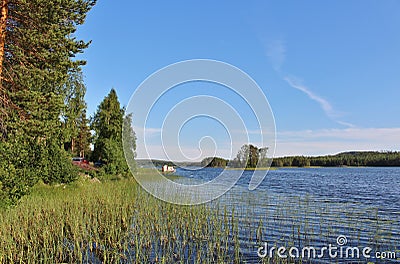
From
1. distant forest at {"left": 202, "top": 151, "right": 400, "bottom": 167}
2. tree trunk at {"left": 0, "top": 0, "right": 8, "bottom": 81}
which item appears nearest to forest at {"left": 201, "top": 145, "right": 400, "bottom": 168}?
distant forest at {"left": 202, "top": 151, "right": 400, "bottom": 167}

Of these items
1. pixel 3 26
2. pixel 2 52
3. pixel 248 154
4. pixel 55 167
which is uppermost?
pixel 3 26

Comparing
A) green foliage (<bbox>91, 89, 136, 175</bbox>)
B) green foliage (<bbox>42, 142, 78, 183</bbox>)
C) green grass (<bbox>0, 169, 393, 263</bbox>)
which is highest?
green foliage (<bbox>91, 89, 136, 175</bbox>)

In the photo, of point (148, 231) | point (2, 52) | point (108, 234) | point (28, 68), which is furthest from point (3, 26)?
point (148, 231)

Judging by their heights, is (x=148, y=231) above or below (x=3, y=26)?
below

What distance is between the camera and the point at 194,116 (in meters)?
9.36

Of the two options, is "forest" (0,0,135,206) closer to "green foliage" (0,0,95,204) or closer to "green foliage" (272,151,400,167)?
"green foliage" (0,0,95,204)

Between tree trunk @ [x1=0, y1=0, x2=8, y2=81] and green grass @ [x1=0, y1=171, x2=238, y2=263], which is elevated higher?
tree trunk @ [x1=0, y1=0, x2=8, y2=81]

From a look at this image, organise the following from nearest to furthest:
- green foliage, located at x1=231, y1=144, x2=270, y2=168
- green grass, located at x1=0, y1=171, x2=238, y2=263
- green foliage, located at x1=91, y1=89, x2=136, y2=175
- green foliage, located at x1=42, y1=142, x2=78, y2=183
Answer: green grass, located at x1=0, y1=171, x2=238, y2=263 < green foliage, located at x1=231, y1=144, x2=270, y2=168 < green foliage, located at x1=42, y1=142, x2=78, y2=183 < green foliage, located at x1=91, y1=89, x2=136, y2=175

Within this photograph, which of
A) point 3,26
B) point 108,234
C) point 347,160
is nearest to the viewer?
point 108,234

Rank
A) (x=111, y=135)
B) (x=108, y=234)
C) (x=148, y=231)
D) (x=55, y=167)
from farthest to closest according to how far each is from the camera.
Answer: (x=111, y=135), (x=55, y=167), (x=148, y=231), (x=108, y=234)

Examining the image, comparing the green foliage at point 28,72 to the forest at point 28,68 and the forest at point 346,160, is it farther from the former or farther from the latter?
the forest at point 346,160

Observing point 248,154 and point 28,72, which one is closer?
point 28,72

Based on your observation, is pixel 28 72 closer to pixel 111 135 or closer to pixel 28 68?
pixel 28 68

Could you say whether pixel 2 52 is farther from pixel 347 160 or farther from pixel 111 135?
pixel 347 160
